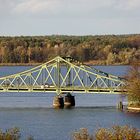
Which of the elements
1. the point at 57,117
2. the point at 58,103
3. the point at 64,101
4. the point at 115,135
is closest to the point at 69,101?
the point at 64,101

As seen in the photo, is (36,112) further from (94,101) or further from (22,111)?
(94,101)

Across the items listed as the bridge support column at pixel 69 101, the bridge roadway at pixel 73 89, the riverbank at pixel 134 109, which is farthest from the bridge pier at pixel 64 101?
the riverbank at pixel 134 109

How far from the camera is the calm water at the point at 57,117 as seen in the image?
72000mm

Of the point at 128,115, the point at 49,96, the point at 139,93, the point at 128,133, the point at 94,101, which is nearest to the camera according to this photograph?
the point at 128,133

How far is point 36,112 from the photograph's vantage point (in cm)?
8781

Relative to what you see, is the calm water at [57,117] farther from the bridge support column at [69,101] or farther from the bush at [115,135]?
the bush at [115,135]

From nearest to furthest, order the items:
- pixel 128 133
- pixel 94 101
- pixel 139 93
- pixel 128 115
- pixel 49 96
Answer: pixel 128 133, pixel 128 115, pixel 139 93, pixel 94 101, pixel 49 96

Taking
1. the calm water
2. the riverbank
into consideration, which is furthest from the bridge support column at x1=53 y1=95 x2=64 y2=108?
the riverbank

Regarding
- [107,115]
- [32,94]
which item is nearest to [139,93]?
[107,115]

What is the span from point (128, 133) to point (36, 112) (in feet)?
136

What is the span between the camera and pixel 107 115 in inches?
3263

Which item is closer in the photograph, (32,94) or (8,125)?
(8,125)

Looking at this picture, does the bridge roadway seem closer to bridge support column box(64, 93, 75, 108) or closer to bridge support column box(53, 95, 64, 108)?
bridge support column box(64, 93, 75, 108)

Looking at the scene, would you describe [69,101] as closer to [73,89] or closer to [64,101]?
[64,101]
